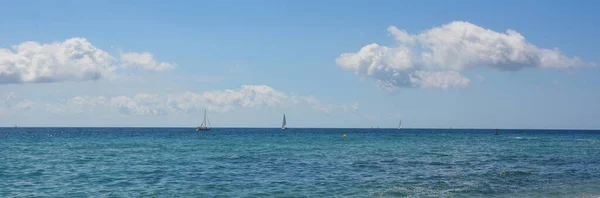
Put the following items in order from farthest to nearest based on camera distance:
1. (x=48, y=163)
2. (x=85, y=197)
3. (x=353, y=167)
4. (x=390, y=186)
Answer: (x=48, y=163) → (x=353, y=167) → (x=390, y=186) → (x=85, y=197)

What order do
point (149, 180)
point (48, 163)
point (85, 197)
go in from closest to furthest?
point (85, 197), point (149, 180), point (48, 163)

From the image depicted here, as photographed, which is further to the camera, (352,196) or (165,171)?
(165,171)

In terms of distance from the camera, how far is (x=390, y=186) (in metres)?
31.9

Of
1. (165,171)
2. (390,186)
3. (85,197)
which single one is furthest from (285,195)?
(165,171)

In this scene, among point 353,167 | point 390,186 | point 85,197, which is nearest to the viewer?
point 85,197

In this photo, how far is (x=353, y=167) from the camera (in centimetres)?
4409

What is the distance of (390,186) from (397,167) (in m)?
13.0

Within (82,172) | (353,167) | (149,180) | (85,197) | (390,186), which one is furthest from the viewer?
(353,167)

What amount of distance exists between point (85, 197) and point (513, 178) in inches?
1114

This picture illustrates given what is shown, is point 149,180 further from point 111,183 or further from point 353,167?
point 353,167

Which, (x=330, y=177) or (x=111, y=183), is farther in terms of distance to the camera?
(x=330, y=177)

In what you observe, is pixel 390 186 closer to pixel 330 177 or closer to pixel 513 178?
pixel 330 177

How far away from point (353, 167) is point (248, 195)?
1701 cm

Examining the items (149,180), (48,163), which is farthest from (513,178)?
(48,163)
